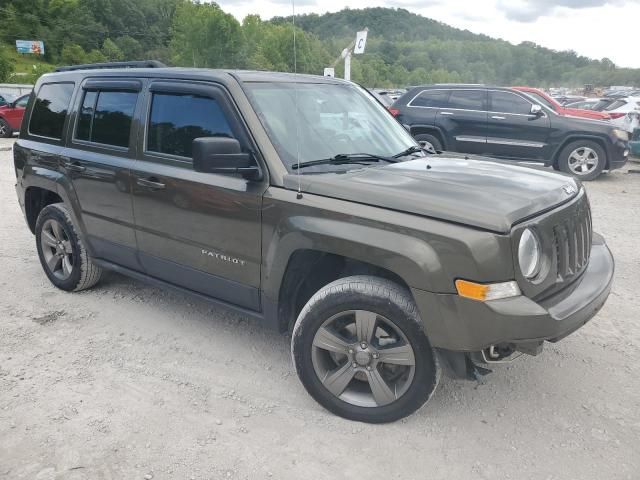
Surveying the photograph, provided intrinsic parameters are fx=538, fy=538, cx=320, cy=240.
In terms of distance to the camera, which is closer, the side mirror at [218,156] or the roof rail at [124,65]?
the side mirror at [218,156]

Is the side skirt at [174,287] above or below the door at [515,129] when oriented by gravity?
below

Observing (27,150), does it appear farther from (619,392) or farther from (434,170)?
(619,392)

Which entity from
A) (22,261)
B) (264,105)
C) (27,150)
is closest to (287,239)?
(264,105)

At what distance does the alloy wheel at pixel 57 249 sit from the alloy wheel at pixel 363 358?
2682mm

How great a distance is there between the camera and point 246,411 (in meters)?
3.03

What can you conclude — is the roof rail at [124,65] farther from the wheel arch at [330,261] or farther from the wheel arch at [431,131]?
the wheel arch at [431,131]

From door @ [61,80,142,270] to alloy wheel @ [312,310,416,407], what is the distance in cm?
177

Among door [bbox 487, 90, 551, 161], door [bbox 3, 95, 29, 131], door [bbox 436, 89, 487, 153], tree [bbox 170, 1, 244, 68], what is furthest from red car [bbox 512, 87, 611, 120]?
door [bbox 3, 95, 29, 131]

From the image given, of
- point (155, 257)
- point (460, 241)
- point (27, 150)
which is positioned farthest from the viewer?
point (27, 150)

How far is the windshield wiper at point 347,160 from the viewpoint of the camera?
3125mm

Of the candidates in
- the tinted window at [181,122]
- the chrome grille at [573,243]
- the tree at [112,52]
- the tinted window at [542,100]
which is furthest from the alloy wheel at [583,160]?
the tree at [112,52]

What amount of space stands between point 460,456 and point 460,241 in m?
1.10

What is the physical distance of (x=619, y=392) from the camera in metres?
3.20

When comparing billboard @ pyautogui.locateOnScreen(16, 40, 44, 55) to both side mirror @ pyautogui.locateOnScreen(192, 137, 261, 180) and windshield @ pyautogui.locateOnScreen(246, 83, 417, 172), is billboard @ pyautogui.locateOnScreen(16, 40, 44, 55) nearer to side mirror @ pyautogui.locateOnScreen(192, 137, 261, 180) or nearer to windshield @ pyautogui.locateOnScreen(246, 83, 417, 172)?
windshield @ pyautogui.locateOnScreen(246, 83, 417, 172)
